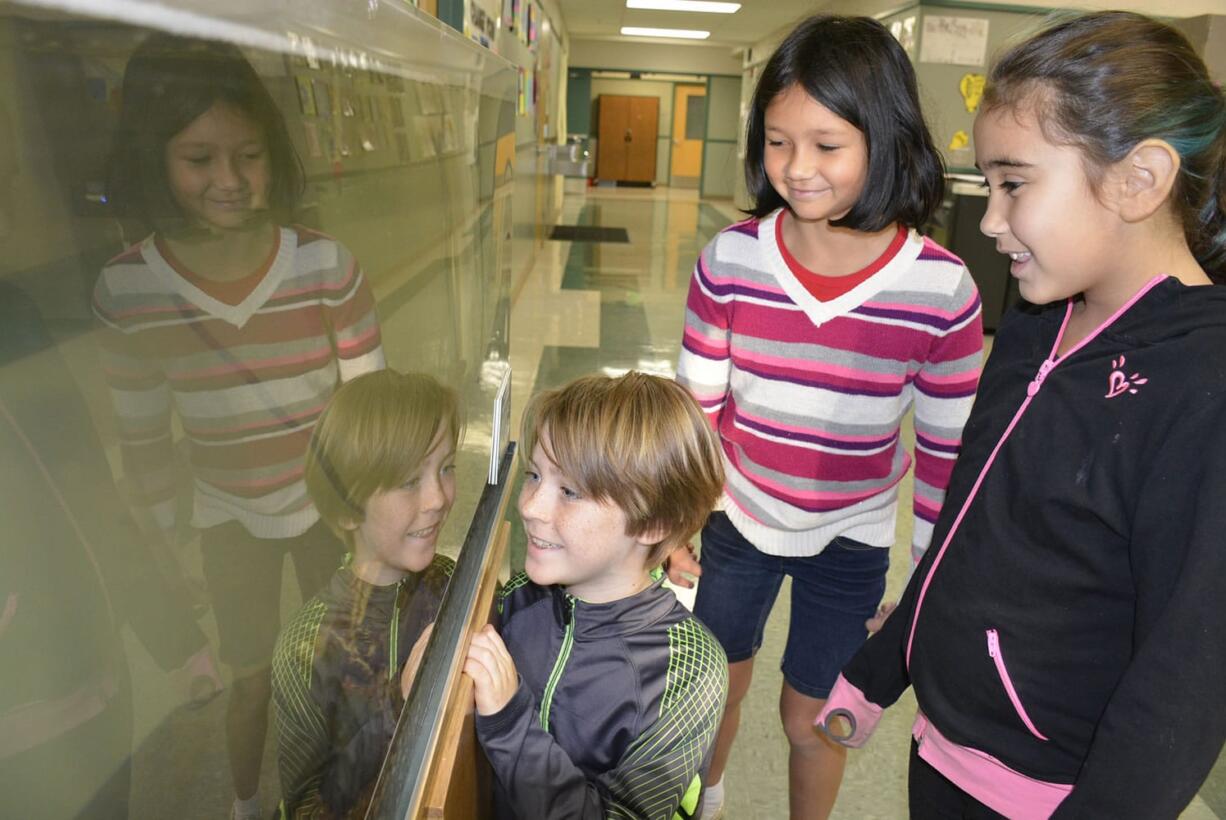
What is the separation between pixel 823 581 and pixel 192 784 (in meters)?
1.26

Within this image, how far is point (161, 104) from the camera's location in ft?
1.02

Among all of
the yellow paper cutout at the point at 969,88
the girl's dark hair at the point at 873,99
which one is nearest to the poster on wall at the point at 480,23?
the girl's dark hair at the point at 873,99

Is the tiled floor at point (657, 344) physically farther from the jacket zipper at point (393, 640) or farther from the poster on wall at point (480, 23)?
the poster on wall at point (480, 23)

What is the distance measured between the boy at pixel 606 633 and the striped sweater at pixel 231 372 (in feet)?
1.74

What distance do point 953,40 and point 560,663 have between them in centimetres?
840

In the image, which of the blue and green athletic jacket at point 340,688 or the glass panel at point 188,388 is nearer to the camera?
the glass panel at point 188,388

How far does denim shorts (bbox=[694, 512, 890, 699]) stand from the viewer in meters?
1.48

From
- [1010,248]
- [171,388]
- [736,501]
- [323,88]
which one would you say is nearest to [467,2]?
[736,501]

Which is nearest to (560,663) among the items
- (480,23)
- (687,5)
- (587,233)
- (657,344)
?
(480,23)

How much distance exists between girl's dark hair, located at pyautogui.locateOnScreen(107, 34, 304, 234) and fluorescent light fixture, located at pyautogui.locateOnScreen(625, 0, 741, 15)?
13.5 m

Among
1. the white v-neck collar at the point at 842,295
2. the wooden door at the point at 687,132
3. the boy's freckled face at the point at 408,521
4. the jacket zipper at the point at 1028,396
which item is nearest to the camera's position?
the boy's freckled face at the point at 408,521

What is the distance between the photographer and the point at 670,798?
40.7 inches

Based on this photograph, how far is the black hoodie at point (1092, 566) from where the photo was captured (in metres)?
0.75

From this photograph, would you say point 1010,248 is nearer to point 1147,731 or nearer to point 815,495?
point 1147,731
